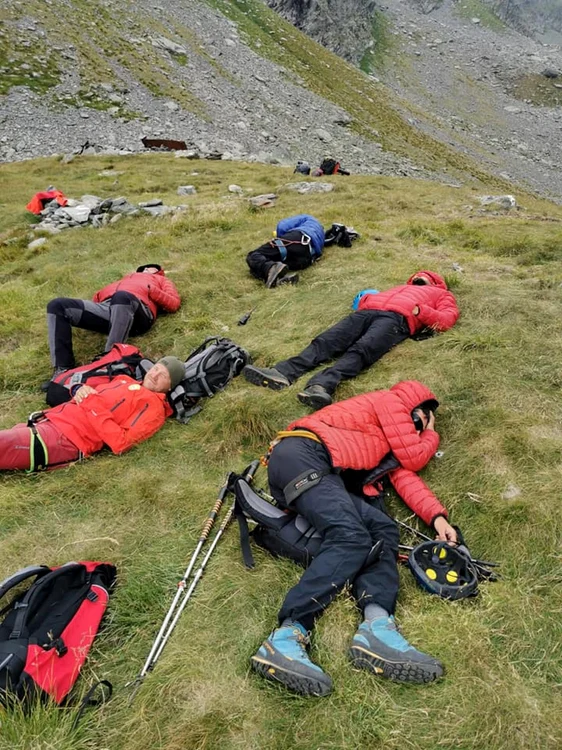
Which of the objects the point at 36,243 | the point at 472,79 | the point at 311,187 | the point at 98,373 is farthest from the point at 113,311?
the point at 472,79

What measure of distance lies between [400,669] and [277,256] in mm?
9318

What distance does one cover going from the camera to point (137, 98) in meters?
41.2

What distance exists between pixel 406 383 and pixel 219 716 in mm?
3990

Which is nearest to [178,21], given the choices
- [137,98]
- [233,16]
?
[233,16]

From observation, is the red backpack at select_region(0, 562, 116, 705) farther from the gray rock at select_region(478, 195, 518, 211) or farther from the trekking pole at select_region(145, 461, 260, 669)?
the gray rock at select_region(478, 195, 518, 211)

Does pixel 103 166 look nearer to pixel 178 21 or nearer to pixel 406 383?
pixel 406 383

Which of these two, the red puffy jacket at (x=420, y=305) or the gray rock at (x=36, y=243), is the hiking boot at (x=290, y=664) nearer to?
the red puffy jacket at (x=420, y=305)

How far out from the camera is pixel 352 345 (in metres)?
7.52

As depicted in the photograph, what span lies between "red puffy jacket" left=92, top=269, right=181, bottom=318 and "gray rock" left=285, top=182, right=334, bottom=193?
11.3 metres

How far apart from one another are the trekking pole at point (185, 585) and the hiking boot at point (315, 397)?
4.02 feet

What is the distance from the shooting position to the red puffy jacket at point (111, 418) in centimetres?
618

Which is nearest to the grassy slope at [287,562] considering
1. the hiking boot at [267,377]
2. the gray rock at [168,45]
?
the hiking boot at [267,377]

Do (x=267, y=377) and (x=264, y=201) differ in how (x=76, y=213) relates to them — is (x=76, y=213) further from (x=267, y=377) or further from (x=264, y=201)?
(x=267, y=377)

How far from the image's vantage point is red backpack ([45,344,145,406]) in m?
6.97
